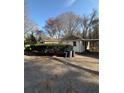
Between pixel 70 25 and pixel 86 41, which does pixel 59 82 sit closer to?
→ pixel 86 41

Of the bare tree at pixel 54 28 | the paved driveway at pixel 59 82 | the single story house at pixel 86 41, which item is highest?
the bare tree at pixel 54 28

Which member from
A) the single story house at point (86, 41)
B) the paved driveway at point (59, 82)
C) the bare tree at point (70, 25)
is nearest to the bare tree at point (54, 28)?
the bare tree at point (70, 25)

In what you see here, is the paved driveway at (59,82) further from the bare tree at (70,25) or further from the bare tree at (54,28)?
the bare tree at (70,25)

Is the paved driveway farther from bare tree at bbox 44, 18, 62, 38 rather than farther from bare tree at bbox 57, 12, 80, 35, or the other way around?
bare tree at bbox 57, 12, 80, 35

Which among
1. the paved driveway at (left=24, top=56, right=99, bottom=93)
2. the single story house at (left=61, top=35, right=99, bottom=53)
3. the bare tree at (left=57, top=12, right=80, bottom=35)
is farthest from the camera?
the paved driveway at (left=24, top=56, right=99, bottom=93)

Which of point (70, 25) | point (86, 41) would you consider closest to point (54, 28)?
point (70, 25)

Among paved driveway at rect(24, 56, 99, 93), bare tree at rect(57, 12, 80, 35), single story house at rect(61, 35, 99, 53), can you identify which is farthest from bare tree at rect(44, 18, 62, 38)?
paved driveway at rect(24, 56, 99, 93)

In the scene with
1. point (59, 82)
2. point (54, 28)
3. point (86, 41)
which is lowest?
point (59, 82)

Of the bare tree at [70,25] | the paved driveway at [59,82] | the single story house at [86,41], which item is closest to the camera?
the single story house at [86,41]
